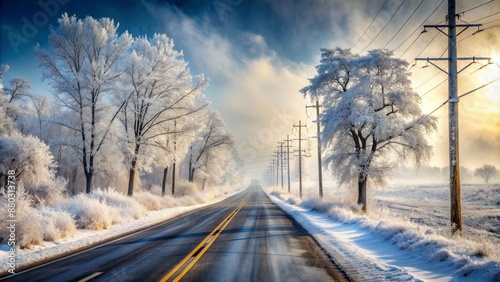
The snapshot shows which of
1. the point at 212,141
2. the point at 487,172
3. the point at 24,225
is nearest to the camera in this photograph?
the point at 24,225

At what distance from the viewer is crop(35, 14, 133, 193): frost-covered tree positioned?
59.2ft

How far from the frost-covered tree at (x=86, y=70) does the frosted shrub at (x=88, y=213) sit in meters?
7.48

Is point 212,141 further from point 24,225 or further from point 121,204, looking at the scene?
point 24,225

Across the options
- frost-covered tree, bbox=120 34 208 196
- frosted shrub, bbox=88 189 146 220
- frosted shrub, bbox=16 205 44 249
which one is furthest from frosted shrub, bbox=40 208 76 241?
frost-covered tree, bbox=120 34 208 196

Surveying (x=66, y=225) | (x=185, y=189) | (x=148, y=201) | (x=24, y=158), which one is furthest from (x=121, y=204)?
(x=185, y=189)

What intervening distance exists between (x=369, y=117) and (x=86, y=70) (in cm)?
1889

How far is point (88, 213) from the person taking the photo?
12250 mm

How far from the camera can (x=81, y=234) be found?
10.8m

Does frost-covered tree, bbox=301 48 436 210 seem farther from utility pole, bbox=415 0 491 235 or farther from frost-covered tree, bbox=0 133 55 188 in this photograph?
frost-covered tree, bbox=0 133 55 188

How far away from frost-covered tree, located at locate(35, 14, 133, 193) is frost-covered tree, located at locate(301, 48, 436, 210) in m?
15.0

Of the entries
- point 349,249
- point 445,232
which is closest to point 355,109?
point 445,232

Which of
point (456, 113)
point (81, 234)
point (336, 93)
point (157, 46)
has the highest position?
point (157, 46)

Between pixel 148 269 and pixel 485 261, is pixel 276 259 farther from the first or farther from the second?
pixel 485 261

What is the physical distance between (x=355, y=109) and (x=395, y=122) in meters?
2.78
